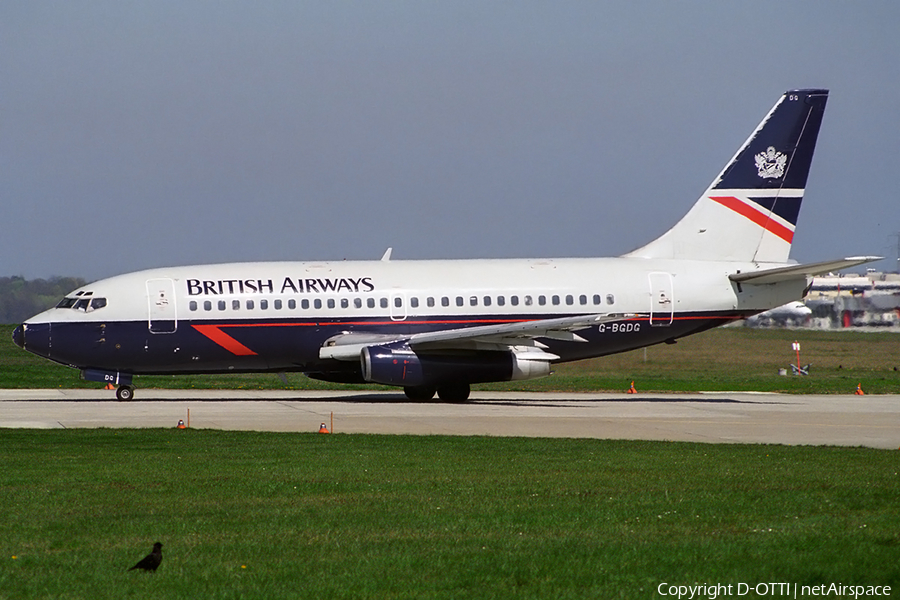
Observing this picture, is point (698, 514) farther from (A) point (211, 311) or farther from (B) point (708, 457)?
Result: (A) point (211, 311)

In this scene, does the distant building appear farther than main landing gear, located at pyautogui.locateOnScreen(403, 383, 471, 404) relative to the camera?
Yes

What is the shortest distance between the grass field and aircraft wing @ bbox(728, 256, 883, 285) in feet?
16.0

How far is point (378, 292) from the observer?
3203cm

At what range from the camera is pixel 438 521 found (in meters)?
11.5

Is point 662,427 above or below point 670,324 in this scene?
below

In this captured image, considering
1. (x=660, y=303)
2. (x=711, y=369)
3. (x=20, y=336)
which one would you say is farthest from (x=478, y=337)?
(x=711, y=369)

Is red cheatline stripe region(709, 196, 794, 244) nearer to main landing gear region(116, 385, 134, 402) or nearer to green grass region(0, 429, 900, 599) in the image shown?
green grass region(0, 429, 900, 599)

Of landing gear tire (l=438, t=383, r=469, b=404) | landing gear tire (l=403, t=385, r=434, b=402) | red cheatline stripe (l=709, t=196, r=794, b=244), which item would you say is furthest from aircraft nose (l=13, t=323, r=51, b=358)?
red cheatline stripe (l=709, t=196, r=794, b=244)

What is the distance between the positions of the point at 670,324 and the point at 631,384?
4.91 metres

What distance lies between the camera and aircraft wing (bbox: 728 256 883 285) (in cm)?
3034

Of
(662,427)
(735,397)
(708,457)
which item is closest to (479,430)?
(662,427)

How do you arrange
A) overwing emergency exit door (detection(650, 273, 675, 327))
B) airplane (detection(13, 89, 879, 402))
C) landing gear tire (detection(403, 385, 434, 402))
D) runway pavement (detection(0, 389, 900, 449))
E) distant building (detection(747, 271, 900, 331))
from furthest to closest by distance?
distant building (detection(747, 271, 900, 331)) < overwing emergency exit door (detection(650, 273, 675, 327)) < landing gear tire (detection(403, 385, 434, 402)) < airplane (detection(13, 89, 879, 402)) < runway pavement (detection(0, 389, 900, 449))

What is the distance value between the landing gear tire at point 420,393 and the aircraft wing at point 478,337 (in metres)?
1.75

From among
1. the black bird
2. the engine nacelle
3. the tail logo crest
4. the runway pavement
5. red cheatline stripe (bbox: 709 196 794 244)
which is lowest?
the runway pavement
